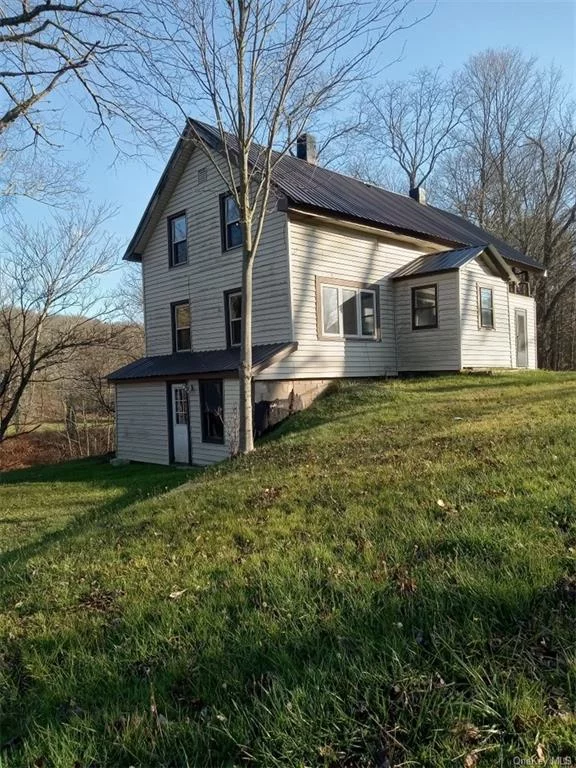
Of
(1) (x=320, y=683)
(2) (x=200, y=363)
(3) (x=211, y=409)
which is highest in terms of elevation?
(2) (x=200, y=363)

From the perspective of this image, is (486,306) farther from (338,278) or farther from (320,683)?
(320,683)

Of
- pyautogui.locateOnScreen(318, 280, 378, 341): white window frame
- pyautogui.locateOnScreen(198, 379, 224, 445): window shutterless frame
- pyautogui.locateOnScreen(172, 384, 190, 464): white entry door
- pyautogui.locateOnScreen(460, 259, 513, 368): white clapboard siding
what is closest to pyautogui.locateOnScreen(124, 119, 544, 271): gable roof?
pyautogui.locateOnScreen(318, 280, 378, 341): white window frame

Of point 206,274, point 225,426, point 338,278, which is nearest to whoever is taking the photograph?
point 225,426

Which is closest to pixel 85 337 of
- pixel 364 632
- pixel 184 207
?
pixel 184 207

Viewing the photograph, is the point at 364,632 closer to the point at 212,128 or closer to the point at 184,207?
the point at 212,128

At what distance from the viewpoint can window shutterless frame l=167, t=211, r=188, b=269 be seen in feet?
55.7

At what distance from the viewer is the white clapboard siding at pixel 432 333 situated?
1510cm

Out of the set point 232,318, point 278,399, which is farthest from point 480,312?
point 232,318

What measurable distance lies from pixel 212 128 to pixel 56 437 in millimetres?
22533

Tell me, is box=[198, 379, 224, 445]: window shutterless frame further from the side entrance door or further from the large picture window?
the side entrance door

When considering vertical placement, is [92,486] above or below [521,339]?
below

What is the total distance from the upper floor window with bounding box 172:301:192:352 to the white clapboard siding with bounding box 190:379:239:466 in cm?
255

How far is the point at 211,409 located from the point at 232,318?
2750mm

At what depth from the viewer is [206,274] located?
16.0 m
